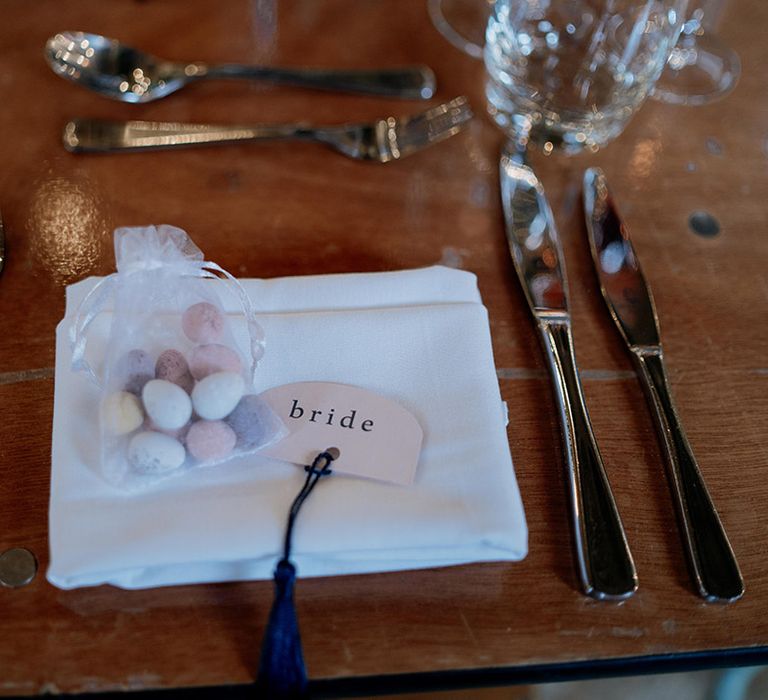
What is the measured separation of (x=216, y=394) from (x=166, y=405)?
1.0 inches

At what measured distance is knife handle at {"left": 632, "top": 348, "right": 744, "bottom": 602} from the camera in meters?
0.41

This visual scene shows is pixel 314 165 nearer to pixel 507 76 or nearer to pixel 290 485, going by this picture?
pixel 507 76

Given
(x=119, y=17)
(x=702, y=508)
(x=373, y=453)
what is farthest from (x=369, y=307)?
(x=119, y=17)

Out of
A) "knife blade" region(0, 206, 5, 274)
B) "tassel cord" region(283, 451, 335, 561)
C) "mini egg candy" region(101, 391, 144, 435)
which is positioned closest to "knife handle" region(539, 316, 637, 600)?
"tassel cord" region(283, 451, 335, 561)

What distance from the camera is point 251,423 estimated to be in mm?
386

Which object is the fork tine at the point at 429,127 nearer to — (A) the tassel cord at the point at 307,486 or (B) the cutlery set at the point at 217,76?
(B) the cutlery set at the point at 217,76

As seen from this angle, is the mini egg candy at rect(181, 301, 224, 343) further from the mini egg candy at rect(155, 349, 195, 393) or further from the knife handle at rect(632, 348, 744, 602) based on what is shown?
the knife handle at rect(632, 348, 744, 602)

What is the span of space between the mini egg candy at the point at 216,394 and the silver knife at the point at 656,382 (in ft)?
0.89

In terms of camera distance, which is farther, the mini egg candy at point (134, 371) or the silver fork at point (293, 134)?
the silver fork at point (293, 134)

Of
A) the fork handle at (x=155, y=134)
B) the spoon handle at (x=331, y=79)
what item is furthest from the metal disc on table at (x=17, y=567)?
the spoon handle at (x=331, y=79)

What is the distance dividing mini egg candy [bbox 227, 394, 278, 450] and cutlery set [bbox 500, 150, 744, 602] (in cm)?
18

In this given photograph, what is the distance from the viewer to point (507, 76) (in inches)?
25.2

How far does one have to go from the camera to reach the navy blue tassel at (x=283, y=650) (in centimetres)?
35

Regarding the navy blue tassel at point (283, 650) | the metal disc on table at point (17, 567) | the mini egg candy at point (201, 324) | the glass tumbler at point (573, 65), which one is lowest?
the metal disc on table at point (17, 567)
